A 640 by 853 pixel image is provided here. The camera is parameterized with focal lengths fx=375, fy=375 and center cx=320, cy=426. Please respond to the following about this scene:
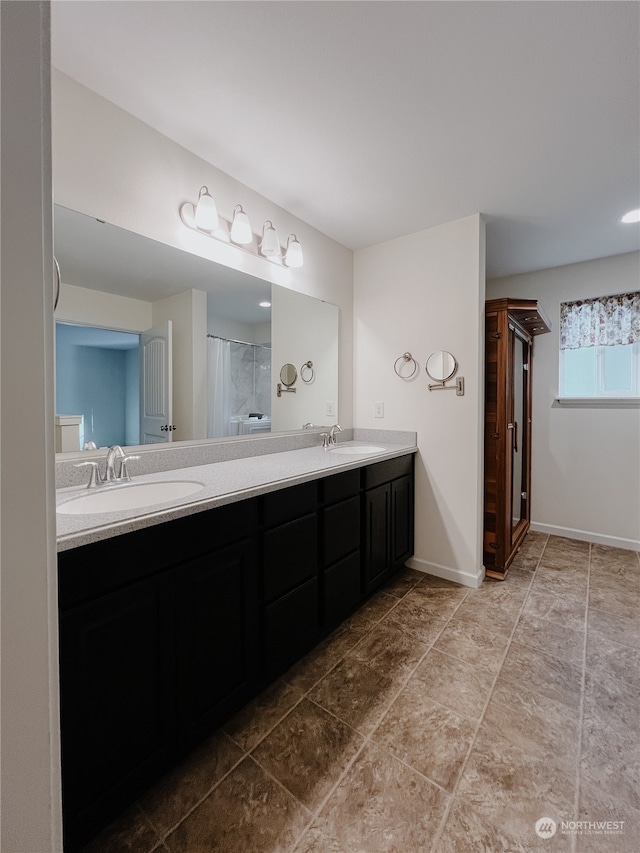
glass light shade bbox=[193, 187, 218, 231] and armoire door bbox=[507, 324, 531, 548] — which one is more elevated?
glass light shade bbox=[193, 187, 218, 231]

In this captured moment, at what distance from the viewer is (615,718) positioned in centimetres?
144

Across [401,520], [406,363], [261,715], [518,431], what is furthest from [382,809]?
[518,431]

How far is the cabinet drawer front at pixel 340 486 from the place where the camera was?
176cm

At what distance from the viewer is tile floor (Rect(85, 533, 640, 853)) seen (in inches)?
41.6

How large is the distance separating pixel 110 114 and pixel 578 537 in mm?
4215

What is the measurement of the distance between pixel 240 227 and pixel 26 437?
1764 mm

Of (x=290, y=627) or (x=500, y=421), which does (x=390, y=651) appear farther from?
(x=500, y=421)

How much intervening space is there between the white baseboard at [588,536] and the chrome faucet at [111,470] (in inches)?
139

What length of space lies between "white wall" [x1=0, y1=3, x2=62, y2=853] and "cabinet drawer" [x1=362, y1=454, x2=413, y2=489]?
5.42 ft

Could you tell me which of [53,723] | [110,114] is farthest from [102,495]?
[110,114]

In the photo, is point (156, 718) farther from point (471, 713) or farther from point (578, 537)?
point (578, 537)

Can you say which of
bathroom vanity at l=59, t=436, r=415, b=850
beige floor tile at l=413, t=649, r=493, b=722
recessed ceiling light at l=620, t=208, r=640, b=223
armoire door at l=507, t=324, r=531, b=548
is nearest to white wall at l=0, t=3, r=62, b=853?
bathroom vanity at l=59, t=436, r=415, b=850

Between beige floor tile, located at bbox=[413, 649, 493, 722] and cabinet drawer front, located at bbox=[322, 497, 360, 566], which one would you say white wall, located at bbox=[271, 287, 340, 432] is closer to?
cabinet drawer front, located at bbox=[322, 497, 360, 566]

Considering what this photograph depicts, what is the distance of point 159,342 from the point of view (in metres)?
1.76
